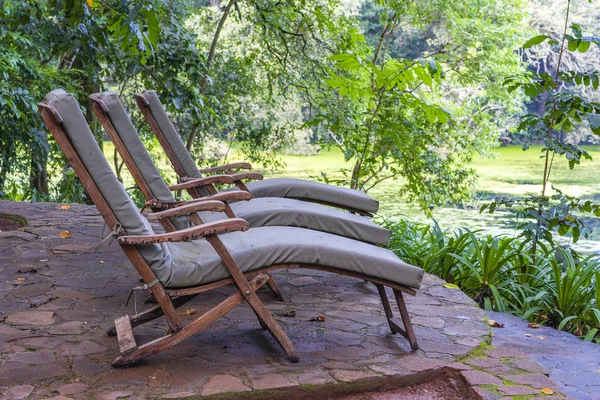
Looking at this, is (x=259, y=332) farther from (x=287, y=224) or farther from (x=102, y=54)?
(x=102, y=54)

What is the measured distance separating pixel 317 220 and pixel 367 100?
524 cm

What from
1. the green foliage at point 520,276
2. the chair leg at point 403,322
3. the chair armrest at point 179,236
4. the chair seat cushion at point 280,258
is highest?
the chair armrest at point 179,236

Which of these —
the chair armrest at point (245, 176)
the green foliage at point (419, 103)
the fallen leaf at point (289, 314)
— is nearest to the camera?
the fallen leaf at point (289, 314)

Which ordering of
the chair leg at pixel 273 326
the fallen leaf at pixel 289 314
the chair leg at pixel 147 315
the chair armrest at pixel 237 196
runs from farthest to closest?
the fallen leaf at pixel 289 314 < the chair armrest at pixel 237 196 < the chair leg at pixel 147 315 < the chair leg at pixel 273 326

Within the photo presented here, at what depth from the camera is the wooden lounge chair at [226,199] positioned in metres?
3.15

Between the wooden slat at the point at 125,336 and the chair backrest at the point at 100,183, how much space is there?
30 centimetres

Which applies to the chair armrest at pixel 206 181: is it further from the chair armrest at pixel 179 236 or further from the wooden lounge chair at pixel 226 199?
the chair armrest at pixel 179 236

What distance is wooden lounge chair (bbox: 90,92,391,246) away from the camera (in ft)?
10.3

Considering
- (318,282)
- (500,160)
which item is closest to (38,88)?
(318,282)

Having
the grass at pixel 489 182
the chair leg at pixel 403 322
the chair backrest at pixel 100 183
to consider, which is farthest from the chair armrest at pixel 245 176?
the grass at pixel 489 182

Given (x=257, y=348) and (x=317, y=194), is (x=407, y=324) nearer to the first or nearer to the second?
(x=257, y=348)

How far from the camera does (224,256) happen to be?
2.64 meters

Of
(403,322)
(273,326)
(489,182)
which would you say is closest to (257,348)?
(273,326)

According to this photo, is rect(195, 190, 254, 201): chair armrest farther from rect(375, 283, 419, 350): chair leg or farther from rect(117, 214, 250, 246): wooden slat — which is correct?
rect(375, 283, 419, 350): chair leg
